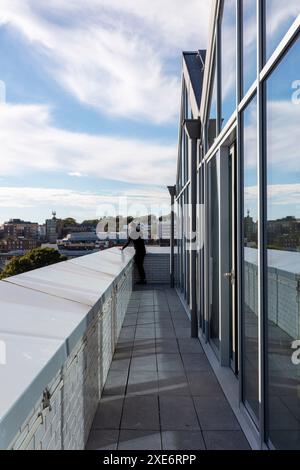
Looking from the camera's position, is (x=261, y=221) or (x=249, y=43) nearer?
(x=261, y=221)

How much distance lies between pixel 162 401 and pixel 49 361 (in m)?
2.65

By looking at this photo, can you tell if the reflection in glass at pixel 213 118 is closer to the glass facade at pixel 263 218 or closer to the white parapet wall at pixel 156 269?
the glass facade at pixel 263 218

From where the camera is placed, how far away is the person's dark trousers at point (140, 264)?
1330 centimetres

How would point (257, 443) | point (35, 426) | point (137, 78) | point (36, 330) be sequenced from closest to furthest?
point (35, 426) < point (36, 330) < point (257, 443) < point (137, 78)

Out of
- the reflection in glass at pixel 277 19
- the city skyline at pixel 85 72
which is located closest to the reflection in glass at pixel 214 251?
the city skyline at pixel 85 72

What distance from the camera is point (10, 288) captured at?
11.2ft

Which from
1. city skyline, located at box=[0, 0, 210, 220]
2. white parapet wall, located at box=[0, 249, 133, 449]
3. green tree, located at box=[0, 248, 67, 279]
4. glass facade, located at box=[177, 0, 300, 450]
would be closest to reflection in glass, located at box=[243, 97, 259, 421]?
glass facade, located at box=[177, 0, 300, 450]

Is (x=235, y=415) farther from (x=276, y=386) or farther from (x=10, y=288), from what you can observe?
(x=10, y=288)

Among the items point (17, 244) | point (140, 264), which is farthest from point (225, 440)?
point (17, 244)

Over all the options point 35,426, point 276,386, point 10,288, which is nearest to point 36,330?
point 35,426

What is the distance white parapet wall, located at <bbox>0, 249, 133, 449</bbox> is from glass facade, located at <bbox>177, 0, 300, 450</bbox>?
47.1 inches

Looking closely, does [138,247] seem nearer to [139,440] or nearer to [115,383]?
[115,383]

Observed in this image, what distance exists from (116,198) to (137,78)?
8.42m

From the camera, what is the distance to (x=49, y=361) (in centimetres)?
179
